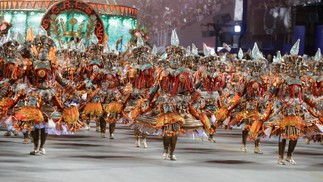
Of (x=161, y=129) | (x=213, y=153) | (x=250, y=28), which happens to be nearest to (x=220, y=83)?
(x=213, y=153)

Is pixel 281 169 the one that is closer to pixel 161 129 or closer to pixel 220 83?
pixel 161 129

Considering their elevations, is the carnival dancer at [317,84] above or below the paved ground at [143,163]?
above

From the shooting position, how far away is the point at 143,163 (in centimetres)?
1772

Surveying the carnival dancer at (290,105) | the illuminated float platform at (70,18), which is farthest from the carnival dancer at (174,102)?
the illuminated float platform at (70,18)

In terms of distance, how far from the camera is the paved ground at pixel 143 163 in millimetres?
15453

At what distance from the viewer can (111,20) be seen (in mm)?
51125

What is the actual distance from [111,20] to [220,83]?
2567 cm

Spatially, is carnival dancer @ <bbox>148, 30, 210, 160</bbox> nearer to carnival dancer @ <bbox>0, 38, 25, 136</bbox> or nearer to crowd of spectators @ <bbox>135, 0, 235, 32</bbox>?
carnival dancer @ <bbox>0, 38, 25, 136</bbox>

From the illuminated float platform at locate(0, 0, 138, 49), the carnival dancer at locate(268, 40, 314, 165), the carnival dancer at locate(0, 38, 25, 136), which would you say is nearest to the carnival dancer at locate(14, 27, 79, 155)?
the carnival dancer at locate(0, 38, 25, 136)

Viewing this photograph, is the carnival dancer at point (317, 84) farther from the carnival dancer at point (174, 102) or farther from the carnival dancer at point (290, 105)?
the carnival dancer at point (174, 102)

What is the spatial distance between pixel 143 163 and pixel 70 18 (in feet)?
98.4

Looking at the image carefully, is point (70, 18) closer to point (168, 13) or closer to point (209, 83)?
point (209, 83)

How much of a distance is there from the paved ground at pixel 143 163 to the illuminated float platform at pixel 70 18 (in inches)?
871

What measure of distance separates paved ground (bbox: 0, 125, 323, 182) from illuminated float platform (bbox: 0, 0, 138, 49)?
2212 centimetres
